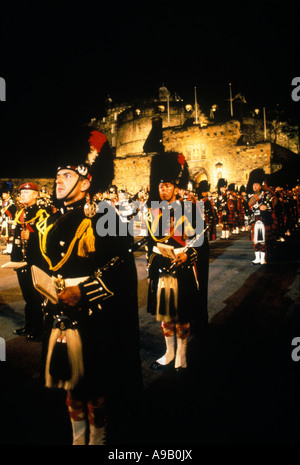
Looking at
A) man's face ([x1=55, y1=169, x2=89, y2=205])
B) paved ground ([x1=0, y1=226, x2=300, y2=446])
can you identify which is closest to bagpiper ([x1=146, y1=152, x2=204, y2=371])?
paved ground ([x1=0, y1=226, x2=300, y2=446])

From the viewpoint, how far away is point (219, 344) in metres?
4.33

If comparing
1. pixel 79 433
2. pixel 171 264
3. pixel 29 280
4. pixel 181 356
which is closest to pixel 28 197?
pixel 29 280

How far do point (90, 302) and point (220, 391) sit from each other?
73.6 inches

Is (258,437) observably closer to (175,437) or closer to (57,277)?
(175,437)

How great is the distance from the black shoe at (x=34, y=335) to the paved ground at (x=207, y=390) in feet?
0.42

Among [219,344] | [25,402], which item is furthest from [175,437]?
[219,344]

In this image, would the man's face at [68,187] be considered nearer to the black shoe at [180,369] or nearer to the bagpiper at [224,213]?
the black shoe at [180,369]

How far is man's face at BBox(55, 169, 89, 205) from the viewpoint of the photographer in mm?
2525

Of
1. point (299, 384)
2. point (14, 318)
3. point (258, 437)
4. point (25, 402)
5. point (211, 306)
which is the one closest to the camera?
point (258, 437)

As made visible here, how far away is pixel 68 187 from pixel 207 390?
101 inches

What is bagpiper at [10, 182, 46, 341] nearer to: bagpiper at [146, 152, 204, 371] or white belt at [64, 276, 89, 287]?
bagpiper at [146, 152, 204, 371]

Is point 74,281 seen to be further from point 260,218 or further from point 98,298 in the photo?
point 260,218

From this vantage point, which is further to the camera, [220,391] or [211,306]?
[211,306]

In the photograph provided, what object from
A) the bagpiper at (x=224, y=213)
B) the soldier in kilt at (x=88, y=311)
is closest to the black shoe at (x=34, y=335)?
the soldier in kilt at (x=88, y=311)
